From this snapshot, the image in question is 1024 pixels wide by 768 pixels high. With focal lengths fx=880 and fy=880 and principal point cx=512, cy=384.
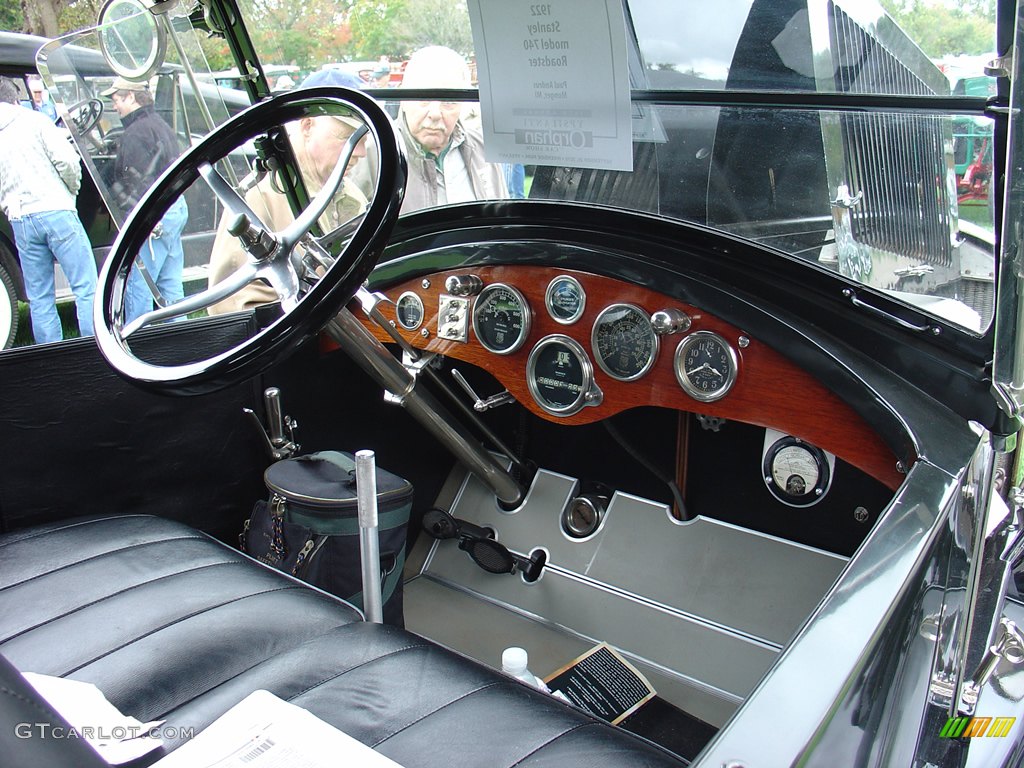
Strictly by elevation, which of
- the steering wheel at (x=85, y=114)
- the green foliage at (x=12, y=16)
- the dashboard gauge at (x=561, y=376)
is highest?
the green foliage at (x=12, y=16)

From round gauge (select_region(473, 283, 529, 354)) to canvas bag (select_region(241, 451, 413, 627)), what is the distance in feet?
1.33

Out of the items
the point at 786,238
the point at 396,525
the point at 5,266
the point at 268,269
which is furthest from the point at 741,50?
the point at 5,266

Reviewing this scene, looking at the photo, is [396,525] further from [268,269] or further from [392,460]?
[268,269]

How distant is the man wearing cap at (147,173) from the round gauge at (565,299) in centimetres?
87

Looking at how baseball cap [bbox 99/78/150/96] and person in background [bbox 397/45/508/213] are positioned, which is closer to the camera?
person in background [bbox 397/45/508/213]

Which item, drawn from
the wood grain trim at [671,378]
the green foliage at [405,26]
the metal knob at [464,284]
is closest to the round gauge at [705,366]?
the wood grain trim at [671,378]

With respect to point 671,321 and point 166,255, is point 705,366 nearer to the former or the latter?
point 671,321

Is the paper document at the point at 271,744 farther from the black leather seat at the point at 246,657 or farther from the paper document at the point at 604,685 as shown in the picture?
the paper document at the point at 604,685

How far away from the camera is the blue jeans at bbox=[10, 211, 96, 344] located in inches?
191

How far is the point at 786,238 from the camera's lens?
153 cm

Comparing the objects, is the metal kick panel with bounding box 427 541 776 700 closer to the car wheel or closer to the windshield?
the windshield

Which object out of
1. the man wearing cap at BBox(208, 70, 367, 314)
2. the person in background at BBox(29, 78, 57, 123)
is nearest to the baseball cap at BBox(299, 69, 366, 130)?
the man wearing cap at BBox(208, 70, 367, 314)

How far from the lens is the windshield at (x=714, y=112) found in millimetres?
1302

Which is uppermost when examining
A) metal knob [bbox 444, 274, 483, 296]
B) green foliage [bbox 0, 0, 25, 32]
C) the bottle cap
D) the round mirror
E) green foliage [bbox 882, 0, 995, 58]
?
green foliage [bbox 0, 0, 25, 32]
